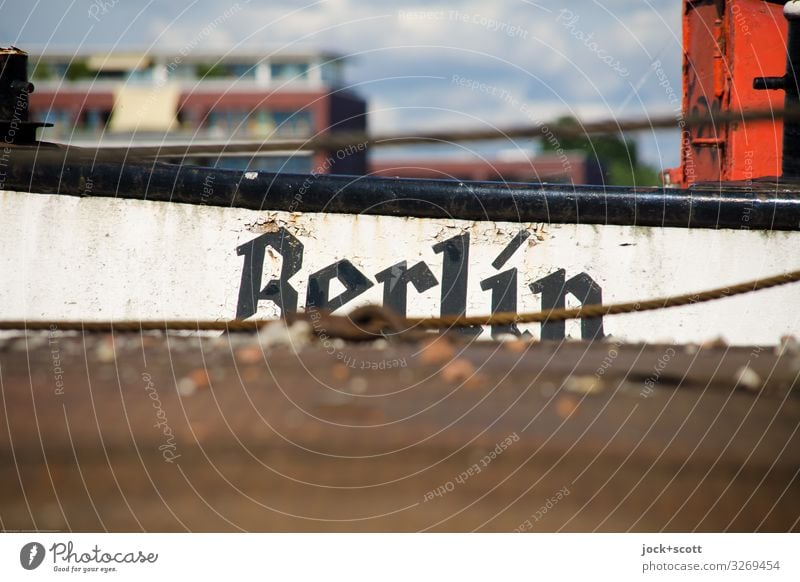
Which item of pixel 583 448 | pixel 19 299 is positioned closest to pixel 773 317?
pixel 583 448

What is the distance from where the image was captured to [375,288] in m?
3.87

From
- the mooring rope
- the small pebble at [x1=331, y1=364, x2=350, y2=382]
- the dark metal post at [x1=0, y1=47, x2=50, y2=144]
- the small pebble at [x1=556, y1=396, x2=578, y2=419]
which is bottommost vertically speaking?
the small pebble at [x1=556, y1=396, x2=578, y2=419]

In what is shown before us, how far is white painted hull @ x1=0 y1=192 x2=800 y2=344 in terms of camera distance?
371cm

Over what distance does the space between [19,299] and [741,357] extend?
313 cm

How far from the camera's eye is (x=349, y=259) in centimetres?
386

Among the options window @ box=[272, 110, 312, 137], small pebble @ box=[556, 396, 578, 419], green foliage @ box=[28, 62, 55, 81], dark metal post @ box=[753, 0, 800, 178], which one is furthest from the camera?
green foliage @ box=[28, 62, 55, 81]

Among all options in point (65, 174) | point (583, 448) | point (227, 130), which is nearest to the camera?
point (583, 448)

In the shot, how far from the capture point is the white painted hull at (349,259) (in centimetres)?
371

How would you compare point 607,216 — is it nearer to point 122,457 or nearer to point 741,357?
point 741,357

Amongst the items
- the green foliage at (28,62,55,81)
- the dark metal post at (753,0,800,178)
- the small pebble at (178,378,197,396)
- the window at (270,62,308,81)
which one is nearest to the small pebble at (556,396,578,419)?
the small pebble at (178,378,197,396)

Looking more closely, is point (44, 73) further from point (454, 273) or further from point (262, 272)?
point (454, 273)

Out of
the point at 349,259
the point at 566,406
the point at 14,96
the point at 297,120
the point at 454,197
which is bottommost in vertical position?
the point at 566,406

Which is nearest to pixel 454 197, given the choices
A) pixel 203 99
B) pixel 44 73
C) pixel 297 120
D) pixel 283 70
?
pixel 297 120

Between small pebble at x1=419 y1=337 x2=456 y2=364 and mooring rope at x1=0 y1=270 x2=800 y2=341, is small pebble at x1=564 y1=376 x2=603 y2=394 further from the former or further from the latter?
small pebble at x1=419 y1=337 x2=456 y2=364
